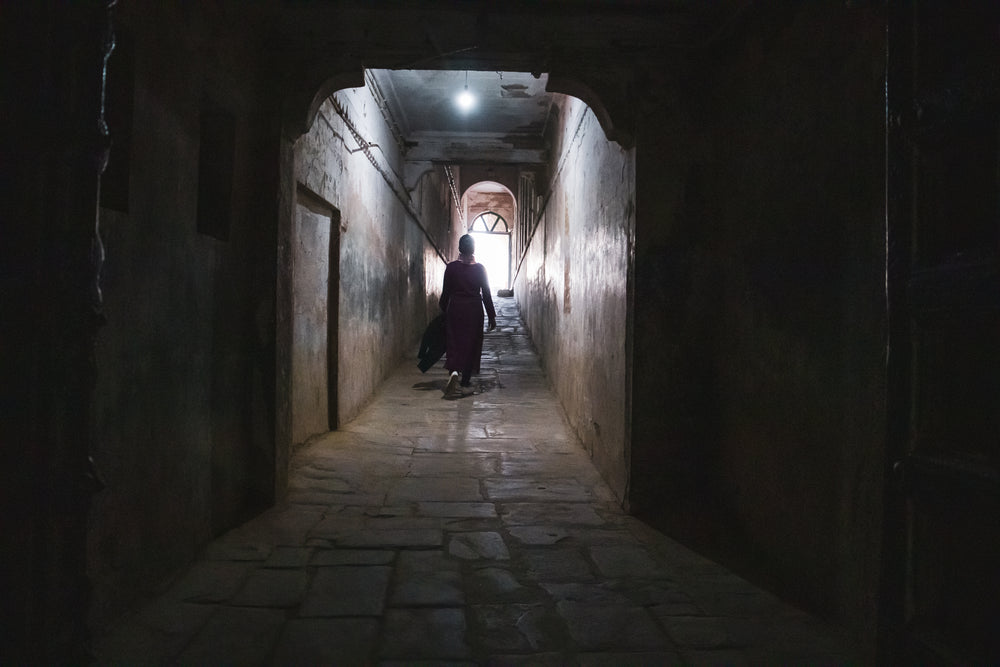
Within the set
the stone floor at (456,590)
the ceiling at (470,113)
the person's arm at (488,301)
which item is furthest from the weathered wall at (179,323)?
the person's arm at (488,301)

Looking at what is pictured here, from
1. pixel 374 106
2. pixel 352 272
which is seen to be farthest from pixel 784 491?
pixel 374 106

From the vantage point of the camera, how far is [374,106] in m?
6.86

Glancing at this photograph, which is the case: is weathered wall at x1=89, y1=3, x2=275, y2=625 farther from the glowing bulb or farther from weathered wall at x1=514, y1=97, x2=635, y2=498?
the glowing bulb

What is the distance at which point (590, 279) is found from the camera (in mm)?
5188

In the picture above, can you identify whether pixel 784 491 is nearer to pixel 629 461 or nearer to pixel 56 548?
pixel 629 461

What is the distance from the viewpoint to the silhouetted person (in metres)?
7.78

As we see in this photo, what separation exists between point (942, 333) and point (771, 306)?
5.56ft

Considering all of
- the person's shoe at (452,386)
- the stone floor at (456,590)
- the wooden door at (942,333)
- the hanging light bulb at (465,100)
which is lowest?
the stone floor at (456,590)

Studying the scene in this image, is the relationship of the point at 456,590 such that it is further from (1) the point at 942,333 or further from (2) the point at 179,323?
(1) the point at 942,333

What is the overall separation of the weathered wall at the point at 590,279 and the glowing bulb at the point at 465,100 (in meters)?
1.12

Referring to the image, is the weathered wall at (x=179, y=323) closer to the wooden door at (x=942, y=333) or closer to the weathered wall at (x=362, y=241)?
the weathered wall at (x=362, y=241)

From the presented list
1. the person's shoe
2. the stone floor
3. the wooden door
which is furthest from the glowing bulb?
the wooden door

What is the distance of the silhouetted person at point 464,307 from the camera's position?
306 inches

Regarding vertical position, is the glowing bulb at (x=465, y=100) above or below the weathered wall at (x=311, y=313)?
above
